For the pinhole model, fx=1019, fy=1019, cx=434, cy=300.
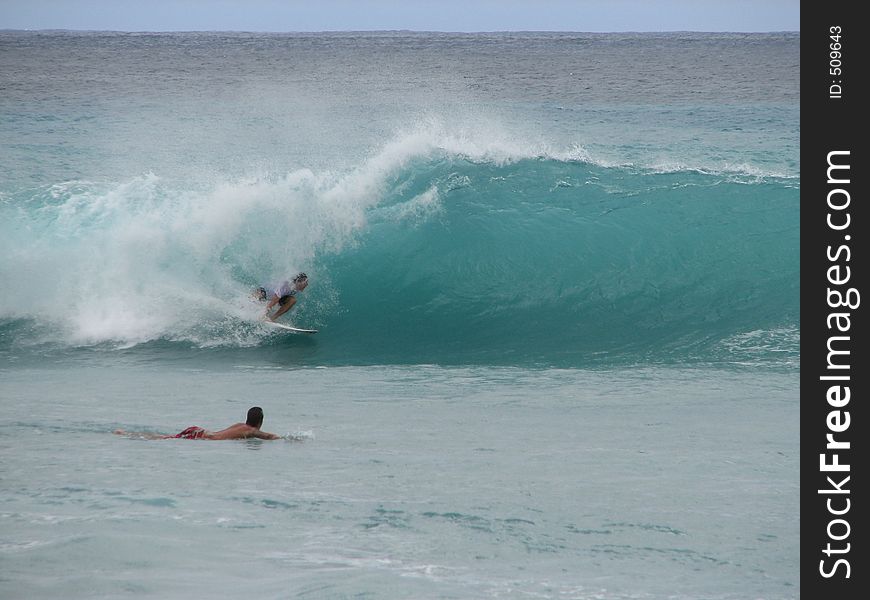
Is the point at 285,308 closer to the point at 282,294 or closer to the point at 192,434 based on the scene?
the point at 282,294

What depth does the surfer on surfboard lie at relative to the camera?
12.6m

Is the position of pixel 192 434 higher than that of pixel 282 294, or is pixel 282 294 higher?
pixel 282 294

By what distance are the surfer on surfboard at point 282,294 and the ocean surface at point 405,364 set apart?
31cm

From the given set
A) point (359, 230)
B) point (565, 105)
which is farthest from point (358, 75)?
point (359, 230)

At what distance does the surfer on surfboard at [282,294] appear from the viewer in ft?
41.4

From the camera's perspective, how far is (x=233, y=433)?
7.73m
